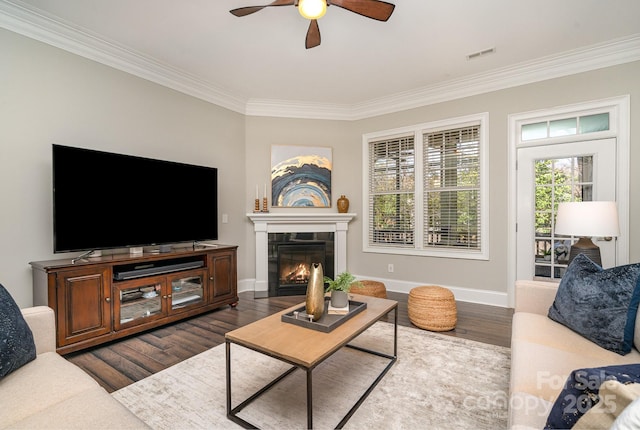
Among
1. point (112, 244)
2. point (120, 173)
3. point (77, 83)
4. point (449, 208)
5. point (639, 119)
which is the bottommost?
point (112, 244)

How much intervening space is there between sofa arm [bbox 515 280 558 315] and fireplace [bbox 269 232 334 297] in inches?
108

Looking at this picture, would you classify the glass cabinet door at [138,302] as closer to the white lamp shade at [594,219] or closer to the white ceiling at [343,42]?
Answer: the white ceiling at [343,42]

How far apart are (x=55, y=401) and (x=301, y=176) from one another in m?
3.88

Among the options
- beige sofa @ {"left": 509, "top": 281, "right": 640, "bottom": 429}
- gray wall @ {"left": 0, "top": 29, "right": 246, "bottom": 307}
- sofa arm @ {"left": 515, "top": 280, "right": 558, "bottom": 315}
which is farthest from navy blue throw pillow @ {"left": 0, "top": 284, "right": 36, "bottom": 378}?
sofa arm @ {"left": 515, "top": 280, "right": 558, "bottom": 315}

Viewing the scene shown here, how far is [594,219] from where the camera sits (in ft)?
7.75

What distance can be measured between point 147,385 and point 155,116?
2.82 metres

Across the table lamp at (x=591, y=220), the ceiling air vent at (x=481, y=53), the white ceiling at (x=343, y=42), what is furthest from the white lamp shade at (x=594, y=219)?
the ceiling air vent at (x=481, y=53)

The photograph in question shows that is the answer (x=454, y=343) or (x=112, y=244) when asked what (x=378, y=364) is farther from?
(x=112, y=244)

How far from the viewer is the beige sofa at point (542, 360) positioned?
1129mm

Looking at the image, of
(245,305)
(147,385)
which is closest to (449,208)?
(245,305)

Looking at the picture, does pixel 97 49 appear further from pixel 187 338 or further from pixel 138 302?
pixel 187 338

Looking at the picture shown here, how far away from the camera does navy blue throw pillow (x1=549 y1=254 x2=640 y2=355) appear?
1.53 m

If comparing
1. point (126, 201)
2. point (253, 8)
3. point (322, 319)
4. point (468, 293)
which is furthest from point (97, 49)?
point (468, 293)

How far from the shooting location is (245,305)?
3859mm
